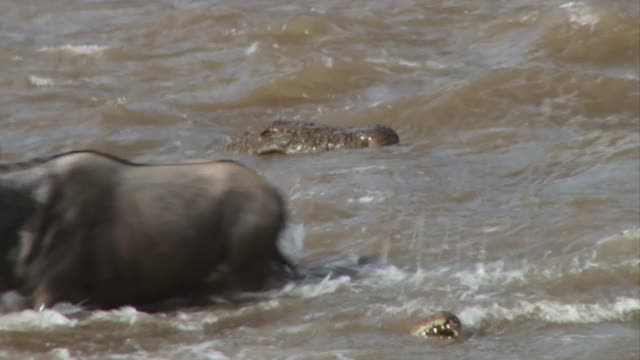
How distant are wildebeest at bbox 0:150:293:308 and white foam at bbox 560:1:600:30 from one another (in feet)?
31.1

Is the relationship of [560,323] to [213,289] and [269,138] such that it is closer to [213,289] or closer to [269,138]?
[213,289]

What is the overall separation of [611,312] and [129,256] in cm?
221

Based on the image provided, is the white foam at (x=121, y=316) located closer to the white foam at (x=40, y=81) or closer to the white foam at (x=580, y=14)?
the white foam at (x=40, y=81)

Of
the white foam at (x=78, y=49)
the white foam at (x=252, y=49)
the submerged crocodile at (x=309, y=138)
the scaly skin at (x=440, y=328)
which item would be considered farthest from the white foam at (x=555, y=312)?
the white foam at (x=78, y=49)

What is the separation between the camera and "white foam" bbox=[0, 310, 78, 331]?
27.1 feet

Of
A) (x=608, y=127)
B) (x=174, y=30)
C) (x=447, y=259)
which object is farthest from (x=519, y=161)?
(x=174, y=30)

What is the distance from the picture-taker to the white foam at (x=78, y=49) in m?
18.4

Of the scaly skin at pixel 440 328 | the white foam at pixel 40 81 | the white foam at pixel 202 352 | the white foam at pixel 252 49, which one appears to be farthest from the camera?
the white foam at pixel 252 49

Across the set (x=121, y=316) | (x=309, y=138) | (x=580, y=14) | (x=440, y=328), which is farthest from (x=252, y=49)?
(x=440, y=328)

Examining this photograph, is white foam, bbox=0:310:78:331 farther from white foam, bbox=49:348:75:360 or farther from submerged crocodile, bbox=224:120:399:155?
submerged crocodile, bbox=224:120:399:155

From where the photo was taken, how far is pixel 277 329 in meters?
8.25

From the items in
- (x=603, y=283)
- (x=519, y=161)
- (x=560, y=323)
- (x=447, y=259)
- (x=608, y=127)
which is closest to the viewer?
(x=560, y=323)

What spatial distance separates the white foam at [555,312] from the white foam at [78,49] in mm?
10467

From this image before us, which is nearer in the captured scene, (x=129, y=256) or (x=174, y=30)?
(x=129, y=256)
